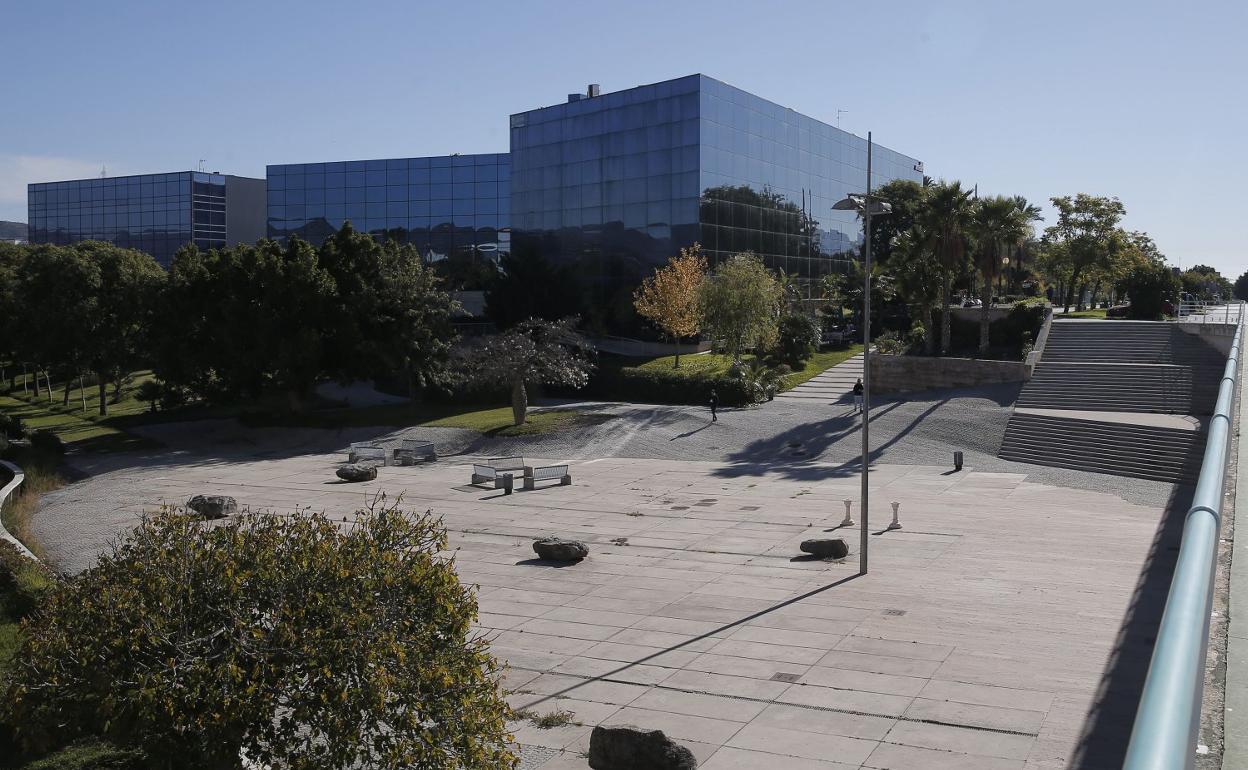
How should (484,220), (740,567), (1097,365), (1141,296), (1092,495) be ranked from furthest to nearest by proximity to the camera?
(484,220)
(1141,296)
(1097,365)
(1092,495)
(740,567)

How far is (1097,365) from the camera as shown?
48500mm

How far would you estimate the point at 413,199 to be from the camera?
87.6m

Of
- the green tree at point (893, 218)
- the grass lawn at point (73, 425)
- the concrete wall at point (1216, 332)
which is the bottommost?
the grass lawn at point (73, 425)

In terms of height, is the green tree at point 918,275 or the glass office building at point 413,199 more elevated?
the glass office building at point 413,199

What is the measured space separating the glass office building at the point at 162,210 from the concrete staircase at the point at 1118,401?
77.7 m

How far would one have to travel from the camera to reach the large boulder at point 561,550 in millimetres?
23859

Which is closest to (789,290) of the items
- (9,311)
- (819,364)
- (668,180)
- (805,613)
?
(819,364)

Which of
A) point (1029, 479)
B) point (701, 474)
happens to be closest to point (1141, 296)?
point (1029, 479)

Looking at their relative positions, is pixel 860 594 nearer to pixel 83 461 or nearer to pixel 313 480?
pixel 313 480

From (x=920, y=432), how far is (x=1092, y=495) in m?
10.9

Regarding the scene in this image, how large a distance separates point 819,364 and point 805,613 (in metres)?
41.9

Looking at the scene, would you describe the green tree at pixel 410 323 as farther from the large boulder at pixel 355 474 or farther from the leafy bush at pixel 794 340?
the leafy bush at pixel 794 340

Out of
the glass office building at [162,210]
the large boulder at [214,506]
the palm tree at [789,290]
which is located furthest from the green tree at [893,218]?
the glass office building at [162,210]

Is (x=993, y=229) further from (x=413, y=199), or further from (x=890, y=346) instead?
(x=413, y=199)
